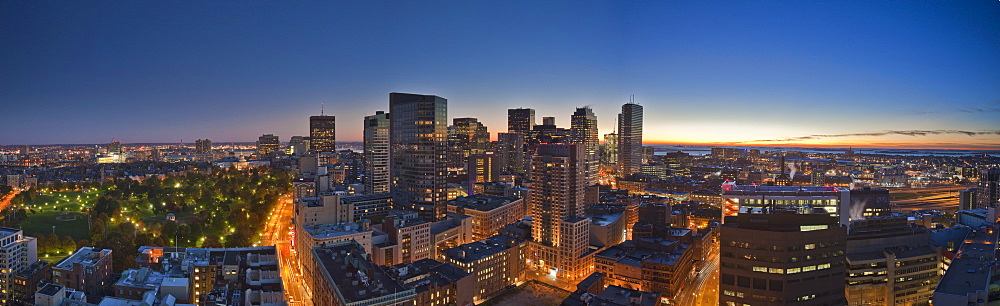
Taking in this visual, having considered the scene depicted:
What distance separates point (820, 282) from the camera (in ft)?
98.4

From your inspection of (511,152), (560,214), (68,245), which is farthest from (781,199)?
(511,152)

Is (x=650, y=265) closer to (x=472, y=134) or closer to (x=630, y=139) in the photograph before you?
(x=630, y=139)

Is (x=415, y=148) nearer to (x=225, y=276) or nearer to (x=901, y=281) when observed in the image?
(x=225, y=276)

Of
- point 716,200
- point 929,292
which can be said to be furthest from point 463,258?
point 716,200

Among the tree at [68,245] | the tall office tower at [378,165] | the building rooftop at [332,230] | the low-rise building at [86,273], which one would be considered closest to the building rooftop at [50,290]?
the low-rise building at [86,273]

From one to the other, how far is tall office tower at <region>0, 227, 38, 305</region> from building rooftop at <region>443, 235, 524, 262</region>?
1385 inches

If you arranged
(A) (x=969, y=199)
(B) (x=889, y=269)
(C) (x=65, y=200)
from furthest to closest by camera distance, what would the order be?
(C) (x=65, y=200), (A) (x=969, y=199), (B) (x=889, y=269)

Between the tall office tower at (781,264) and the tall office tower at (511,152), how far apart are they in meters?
122

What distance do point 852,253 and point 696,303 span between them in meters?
13.9

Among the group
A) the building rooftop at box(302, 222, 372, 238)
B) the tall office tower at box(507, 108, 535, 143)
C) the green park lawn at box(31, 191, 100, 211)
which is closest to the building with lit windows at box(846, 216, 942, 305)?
the building rooftop at box(302, 222, 372, 238)

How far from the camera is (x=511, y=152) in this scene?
518ft

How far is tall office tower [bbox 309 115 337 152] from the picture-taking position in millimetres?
177250

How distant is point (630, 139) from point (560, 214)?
117743 millimetres

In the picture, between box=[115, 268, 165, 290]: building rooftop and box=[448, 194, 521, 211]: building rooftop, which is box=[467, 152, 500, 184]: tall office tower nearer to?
box=[448, 194, 521, 211]: building rooftop
